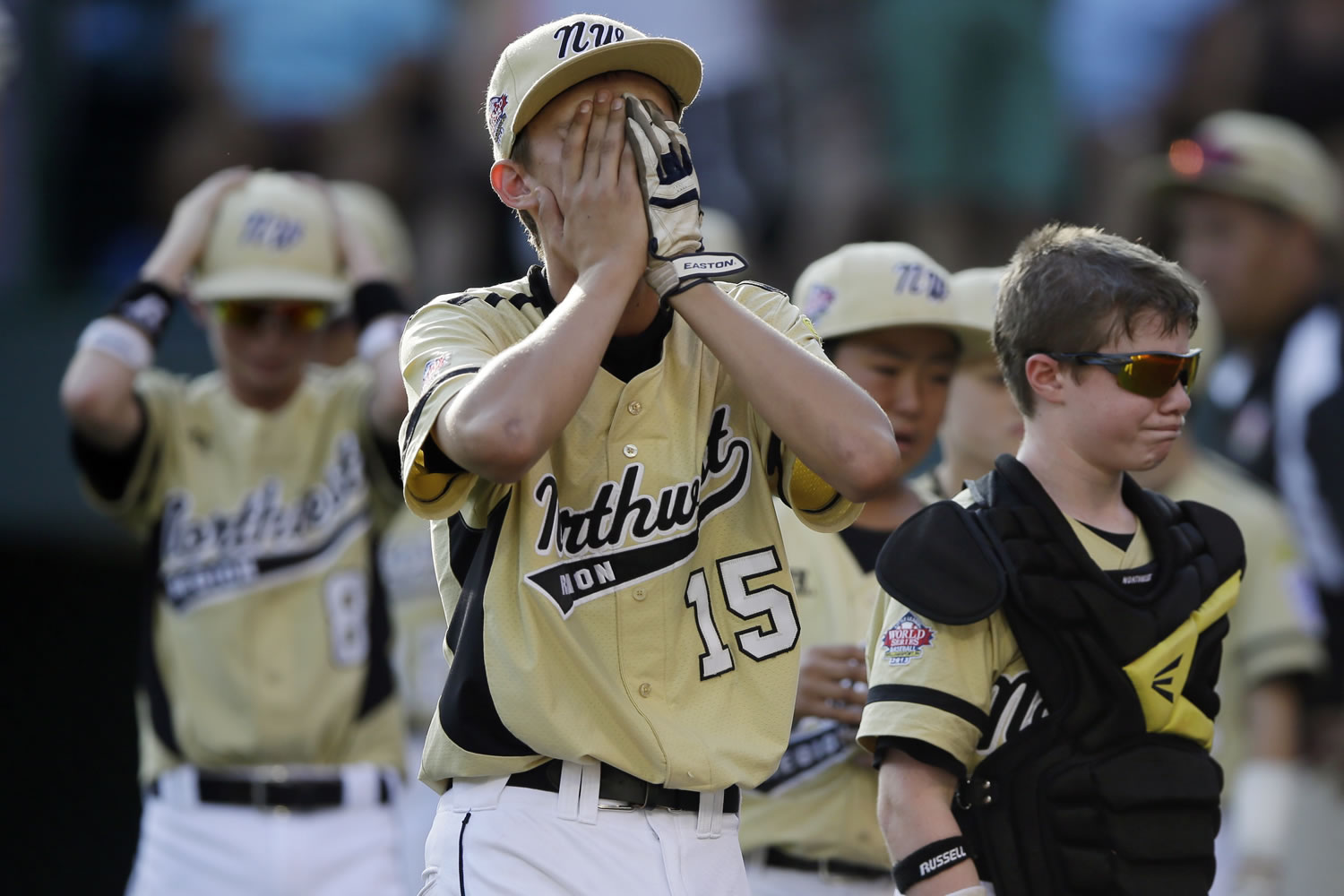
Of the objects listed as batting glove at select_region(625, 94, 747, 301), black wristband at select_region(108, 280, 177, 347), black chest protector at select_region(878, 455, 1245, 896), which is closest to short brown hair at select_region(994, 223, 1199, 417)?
black chest protector at select_region(878, 455, 1245, 896)

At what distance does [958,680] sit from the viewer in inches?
120

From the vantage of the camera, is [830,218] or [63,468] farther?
[830,218]

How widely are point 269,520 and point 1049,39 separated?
543 centimetres

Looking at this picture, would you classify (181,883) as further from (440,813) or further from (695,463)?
(695,463)

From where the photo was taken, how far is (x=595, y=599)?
290 cm

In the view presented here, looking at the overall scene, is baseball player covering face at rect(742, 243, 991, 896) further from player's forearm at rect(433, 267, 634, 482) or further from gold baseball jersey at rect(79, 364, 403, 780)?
gold baseball jersey at rect(79, 364, 403, 780)

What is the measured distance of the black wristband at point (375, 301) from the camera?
17.9 ft

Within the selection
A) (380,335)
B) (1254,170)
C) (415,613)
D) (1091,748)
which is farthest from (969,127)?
(1091,748)

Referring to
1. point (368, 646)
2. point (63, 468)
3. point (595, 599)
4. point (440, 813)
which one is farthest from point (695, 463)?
point (63, 468)

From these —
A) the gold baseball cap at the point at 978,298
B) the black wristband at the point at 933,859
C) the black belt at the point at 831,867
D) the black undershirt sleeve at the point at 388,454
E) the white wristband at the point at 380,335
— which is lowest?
the black belt at the point at 831,867

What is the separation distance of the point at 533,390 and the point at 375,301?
2892 mm

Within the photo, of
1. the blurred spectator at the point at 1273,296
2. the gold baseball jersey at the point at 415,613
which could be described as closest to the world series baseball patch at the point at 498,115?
the gold baseball jersey at the point at 415,613

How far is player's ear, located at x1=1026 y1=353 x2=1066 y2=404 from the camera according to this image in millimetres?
3213

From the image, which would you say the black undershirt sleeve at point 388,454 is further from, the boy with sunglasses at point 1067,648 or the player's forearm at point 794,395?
the player's forearm at point 794,395
